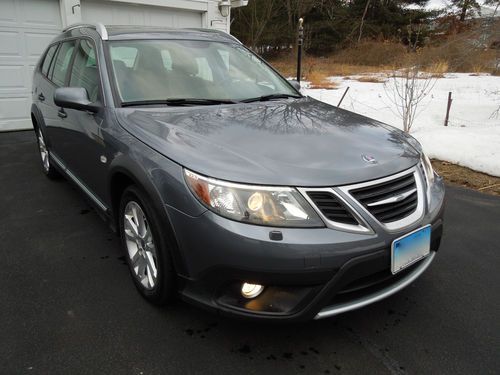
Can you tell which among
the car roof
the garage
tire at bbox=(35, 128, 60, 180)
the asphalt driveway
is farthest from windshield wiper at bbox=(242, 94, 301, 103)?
the garage

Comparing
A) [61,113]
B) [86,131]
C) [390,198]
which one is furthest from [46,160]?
[390,198]

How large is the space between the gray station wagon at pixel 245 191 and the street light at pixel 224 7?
23.0ft

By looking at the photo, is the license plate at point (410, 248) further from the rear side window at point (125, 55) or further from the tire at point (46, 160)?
the tire at point (46, 160)

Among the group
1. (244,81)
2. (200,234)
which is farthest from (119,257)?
(244,81)

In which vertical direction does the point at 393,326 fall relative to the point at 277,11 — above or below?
below

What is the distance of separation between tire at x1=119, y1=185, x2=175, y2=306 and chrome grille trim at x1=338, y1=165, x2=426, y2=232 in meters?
0.93

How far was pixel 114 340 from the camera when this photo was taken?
2.17 m

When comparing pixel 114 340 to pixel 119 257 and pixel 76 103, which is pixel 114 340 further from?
pixel 76 103

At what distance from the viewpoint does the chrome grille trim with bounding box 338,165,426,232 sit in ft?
6.20

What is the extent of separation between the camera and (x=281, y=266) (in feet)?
5.77

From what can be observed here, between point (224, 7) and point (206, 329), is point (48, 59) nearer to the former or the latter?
point (206, 329)

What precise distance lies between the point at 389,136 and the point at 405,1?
3714 cm

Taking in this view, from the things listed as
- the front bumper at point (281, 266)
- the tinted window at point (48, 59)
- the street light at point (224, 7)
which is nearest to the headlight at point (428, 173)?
the front bumper at point (281, 266)

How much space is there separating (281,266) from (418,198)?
90 centimetres
